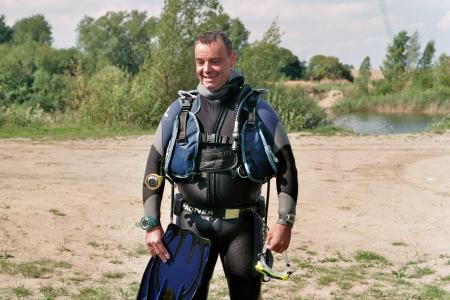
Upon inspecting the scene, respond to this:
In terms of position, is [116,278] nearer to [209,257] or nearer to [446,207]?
[209,257]

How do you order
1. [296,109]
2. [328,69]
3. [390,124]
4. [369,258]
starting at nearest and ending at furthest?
[369,258] → [296,109] → [390,124] → [328,69]

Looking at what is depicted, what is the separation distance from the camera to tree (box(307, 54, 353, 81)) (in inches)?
2913

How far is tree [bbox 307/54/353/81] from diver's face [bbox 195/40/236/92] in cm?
7167

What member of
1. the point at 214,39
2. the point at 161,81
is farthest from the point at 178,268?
the point at 161,81

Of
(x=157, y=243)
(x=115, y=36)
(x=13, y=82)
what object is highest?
(x=115, y=36)

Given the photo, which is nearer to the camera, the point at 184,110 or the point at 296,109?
the point at 184,110

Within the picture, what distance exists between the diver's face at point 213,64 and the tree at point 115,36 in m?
71.4

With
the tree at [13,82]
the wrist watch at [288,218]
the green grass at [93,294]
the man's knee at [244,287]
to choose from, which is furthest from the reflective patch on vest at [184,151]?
the tree at [13,82]

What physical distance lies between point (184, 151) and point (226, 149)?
0.21 metres

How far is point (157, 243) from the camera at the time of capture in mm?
3131

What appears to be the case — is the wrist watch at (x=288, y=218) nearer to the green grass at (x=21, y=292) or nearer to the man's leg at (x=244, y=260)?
the man's leg at (x=244, y=260)

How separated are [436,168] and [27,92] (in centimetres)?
2799

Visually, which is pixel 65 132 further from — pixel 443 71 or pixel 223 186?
pixel 443 71

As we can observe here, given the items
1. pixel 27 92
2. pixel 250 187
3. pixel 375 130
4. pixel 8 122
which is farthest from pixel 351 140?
pixel 27 92
